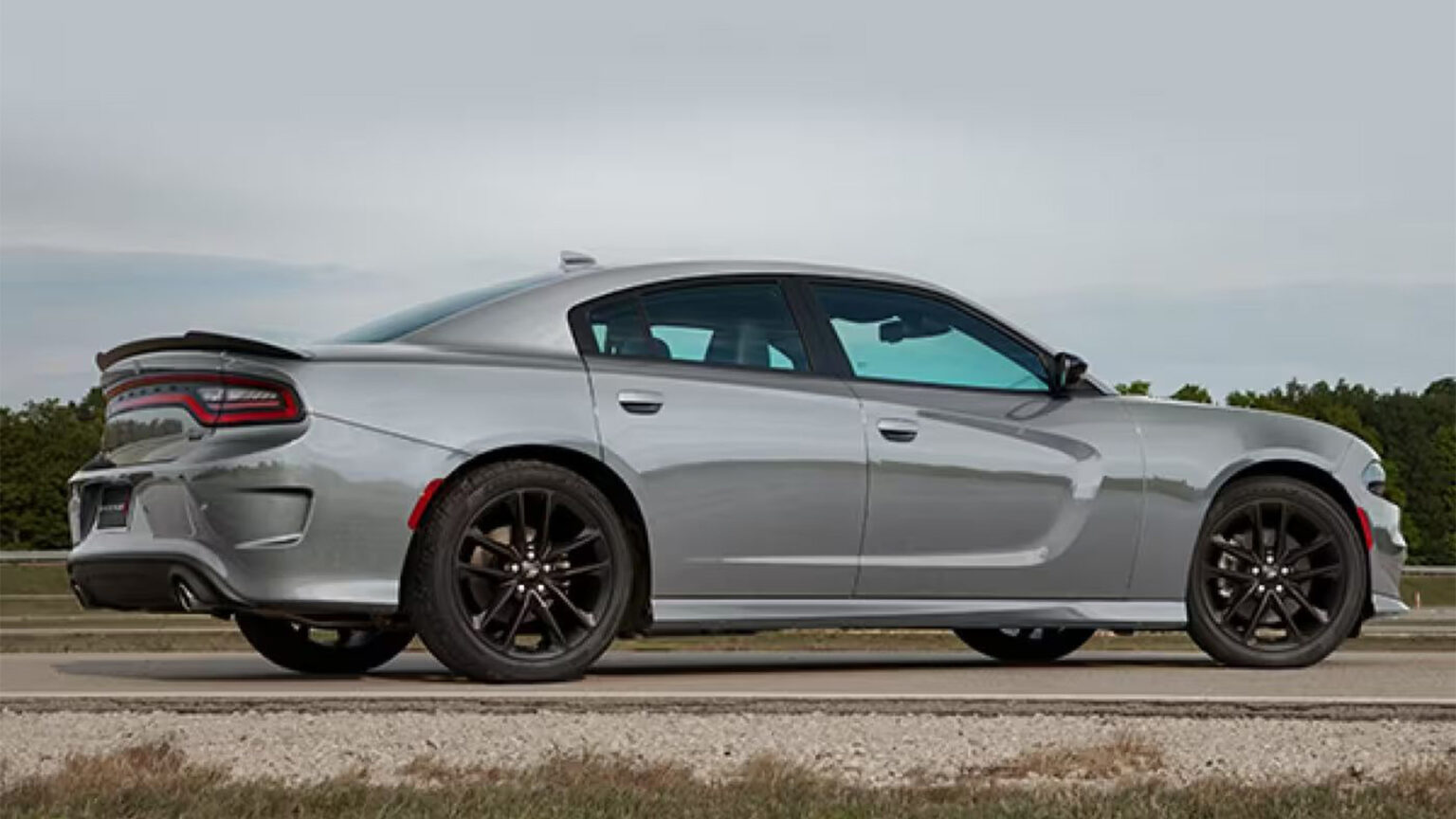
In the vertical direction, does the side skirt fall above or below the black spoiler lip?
below

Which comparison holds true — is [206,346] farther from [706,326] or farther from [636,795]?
[636,795]

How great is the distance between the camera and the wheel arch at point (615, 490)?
7738 mm

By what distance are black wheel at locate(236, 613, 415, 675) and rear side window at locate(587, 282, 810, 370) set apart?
5.64 feet

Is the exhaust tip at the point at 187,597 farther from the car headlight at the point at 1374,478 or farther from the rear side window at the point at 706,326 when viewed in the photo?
the car headlight at the point at 1374,478

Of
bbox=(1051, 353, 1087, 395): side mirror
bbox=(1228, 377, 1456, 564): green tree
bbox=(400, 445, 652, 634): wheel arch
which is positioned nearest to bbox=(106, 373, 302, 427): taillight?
bbox=(400, 445, 652, 634): wheel arch

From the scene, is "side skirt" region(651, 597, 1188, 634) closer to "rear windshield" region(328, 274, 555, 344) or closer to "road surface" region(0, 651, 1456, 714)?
"road surface" region(0, 651, 1456, 714)

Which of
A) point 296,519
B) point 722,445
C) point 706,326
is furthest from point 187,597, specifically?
point 706,326

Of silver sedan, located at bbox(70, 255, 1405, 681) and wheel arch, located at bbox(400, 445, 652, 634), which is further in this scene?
wheel arch, located at bbox(400, 445, 652, 634)

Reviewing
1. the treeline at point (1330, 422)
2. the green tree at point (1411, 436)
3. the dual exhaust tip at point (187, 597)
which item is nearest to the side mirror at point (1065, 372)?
the dual exhaust tip at point (187, 597)

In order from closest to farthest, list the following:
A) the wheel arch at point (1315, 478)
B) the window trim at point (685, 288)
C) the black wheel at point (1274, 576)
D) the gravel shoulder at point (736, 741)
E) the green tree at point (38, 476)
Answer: the gravel shoulder at point (736, 741)
the window trim at point (685, 288)
the black wheel at point (1274, 576)
the wheel arch at point (1315, 478)
the green tree at point (38, 476)

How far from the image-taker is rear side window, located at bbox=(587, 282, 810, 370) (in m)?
8.26

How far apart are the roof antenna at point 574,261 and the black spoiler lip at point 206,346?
1.52 meters

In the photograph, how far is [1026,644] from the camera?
10352 millimetres

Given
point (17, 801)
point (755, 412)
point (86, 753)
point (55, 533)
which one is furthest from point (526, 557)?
point (55, 533)
